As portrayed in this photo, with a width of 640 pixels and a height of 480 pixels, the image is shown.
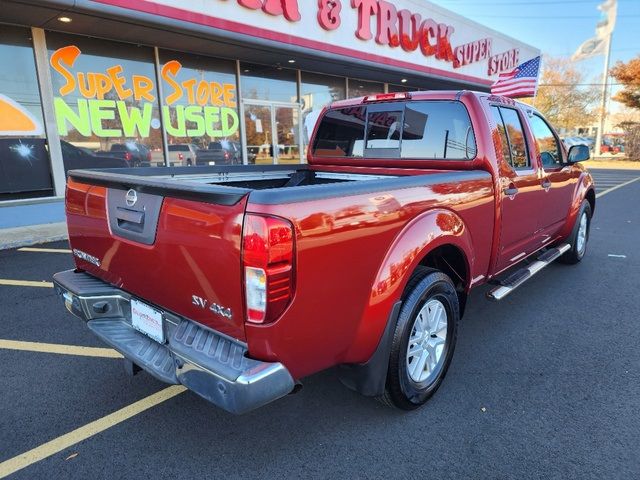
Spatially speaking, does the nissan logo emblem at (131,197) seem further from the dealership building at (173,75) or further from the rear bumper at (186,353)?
the dealership building at (173,75)

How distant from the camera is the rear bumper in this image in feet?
6.42

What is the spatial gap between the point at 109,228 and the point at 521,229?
339 cm

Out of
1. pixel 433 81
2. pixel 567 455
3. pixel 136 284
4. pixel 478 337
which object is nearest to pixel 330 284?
pixel 136 284

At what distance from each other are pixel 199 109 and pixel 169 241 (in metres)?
9.11

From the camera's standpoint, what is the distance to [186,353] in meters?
2.19

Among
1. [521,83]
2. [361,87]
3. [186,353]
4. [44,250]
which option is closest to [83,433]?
[186,353]

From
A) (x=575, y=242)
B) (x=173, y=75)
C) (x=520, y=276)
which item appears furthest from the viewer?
(x=173, y=75)

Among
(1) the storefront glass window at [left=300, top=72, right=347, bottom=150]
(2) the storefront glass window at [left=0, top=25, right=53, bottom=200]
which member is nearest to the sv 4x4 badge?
(2) the storefront glass window at [left=0, top=25, right=53, bottom=200]

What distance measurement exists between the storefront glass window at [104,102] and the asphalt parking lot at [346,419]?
19.2 ft

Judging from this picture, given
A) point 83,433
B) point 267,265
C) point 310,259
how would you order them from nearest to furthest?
1. point 267,265
2. point 310,259
3. point 83,433

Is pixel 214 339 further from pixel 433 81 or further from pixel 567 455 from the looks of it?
pixel 433 81

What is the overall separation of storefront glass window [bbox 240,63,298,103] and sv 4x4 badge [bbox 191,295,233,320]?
1004cm

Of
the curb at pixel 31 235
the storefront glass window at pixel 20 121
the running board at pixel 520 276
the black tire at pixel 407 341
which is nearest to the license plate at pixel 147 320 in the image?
the black tire at pixel 407 341

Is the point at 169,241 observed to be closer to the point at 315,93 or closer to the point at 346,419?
the point at 346,419
